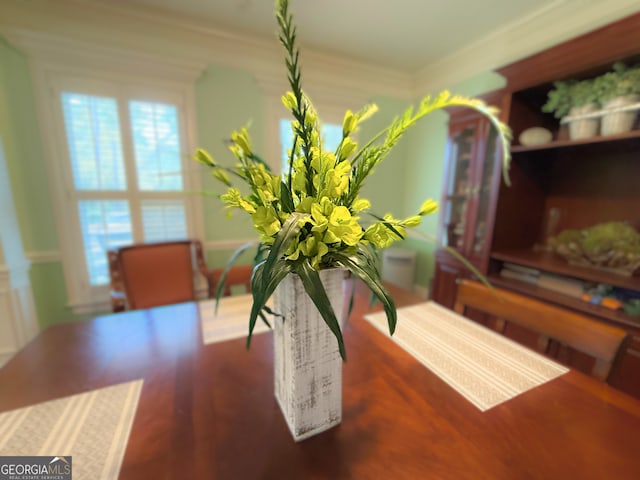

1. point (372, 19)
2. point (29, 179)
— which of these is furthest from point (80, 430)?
point (372, 19)

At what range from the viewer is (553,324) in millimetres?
846

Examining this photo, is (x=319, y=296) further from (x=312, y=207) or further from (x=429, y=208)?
(x=429, y=208)

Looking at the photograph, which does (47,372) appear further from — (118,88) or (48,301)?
(118,88)

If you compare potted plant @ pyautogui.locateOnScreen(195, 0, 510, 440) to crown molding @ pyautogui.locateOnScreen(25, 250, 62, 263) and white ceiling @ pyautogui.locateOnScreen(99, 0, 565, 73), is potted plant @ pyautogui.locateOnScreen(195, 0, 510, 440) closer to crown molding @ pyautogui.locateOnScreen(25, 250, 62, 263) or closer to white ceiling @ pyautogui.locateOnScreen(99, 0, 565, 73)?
white ceiling @ pyautogui.locateOnScreen(99, 0, 565, 73)

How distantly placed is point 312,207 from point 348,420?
0.49 m

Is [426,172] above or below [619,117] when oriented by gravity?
below

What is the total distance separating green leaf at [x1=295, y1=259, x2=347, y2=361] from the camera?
38cm

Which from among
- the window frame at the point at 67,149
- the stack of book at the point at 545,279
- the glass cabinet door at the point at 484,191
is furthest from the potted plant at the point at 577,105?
the window frame at the point at 67,149

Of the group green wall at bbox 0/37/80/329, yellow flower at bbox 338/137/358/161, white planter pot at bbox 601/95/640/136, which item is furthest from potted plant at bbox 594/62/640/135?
green wall at bbox 0/37/80/329

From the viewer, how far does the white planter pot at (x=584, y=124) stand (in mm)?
1378

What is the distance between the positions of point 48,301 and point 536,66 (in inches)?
144

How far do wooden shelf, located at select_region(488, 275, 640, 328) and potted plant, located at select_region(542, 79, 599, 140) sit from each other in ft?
2.99

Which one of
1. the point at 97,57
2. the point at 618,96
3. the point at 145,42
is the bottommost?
the point at 618,96

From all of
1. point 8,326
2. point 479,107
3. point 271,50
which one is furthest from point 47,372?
point 271,50
